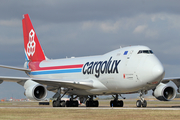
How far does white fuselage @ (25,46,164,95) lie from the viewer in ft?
95.3

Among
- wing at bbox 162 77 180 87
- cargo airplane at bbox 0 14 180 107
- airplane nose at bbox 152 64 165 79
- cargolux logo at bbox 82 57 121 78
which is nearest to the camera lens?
airplane nose at bbox 152 64 165 79

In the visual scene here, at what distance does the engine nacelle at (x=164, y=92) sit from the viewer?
3338cm

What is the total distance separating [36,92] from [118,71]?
8.87m

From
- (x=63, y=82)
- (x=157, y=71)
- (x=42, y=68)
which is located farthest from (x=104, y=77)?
(x=42, y=68)

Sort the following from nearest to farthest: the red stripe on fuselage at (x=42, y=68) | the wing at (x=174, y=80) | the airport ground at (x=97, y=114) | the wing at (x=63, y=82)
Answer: the airport ground at (x=97, y=114) < the wing at (x=63, y=82) < the wing at (x=174, y=80) < the red stripe on fuselage at (x=42, y=68)

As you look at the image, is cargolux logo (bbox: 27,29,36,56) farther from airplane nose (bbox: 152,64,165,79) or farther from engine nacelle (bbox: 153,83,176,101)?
airplane nose (bbox: 152,64,165,79)

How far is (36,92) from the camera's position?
34.2 metres

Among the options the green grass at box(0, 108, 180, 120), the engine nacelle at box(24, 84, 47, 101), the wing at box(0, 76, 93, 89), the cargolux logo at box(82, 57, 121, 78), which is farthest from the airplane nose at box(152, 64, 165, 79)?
the engine nacelle at box(24, 84, 47, 101)

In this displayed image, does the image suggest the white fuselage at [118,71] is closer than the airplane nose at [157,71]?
No

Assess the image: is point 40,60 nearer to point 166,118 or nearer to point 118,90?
point 118,90

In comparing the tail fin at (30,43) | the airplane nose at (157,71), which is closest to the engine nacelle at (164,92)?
the airplane nose at (157,71)

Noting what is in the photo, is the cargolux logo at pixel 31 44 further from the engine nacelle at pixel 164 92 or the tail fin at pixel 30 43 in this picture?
the engine nacelle at pixel 164 92

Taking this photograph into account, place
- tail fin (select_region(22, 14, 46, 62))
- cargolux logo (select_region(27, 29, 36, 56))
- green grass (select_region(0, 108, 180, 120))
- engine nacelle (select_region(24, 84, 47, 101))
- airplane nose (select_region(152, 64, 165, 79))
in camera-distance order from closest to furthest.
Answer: green grass (select_region(0, 108, 180, 120)) → airplane nose (select_region(152, 64, 165, 79)) → engine nacelle (select_region(24, 84, 47, 101)) → tail fin (select_region(22, 14, 46, 62)) → cargolux logo (select_region(27, 29, 36, 56))

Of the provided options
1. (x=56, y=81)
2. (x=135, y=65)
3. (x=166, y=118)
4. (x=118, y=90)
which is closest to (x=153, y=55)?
(x=135, y=65)
